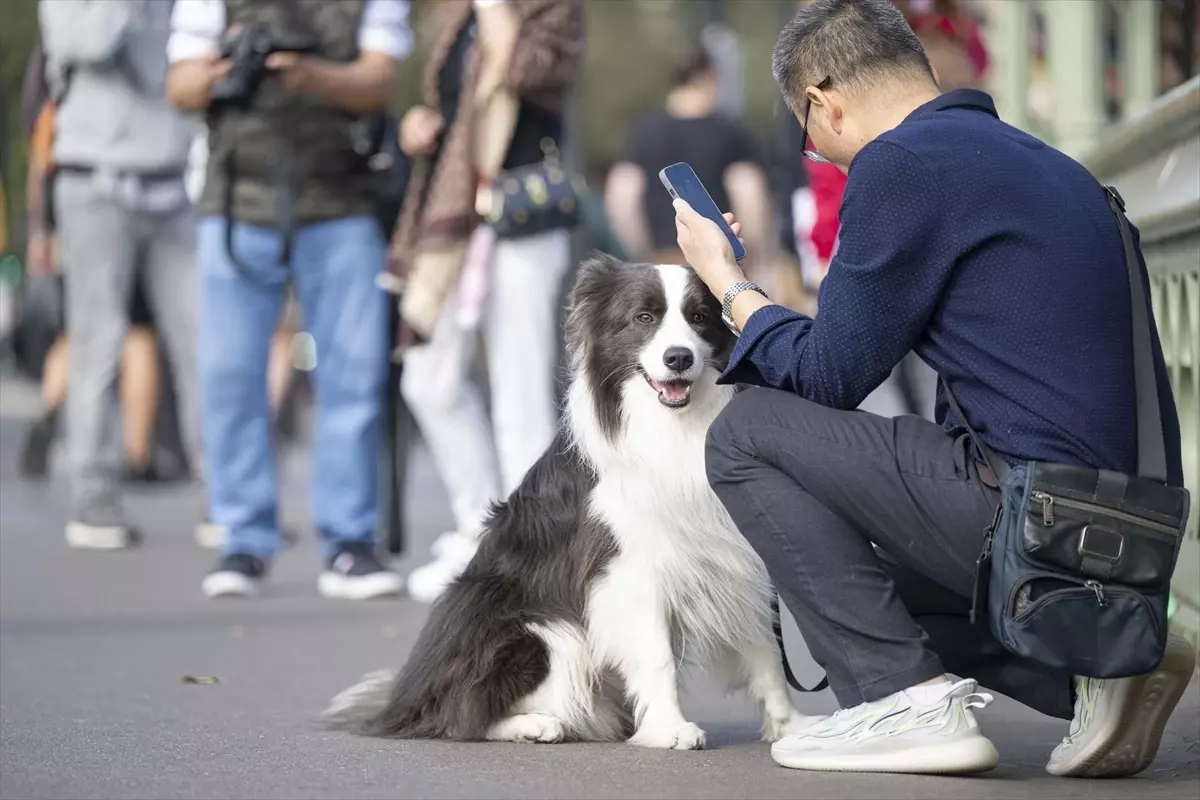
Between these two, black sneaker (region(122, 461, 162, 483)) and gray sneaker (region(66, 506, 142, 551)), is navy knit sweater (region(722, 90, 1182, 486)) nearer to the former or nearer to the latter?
gray sneaker (region(66, 506, 142, 551))

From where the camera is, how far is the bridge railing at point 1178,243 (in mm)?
5316

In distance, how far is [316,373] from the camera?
24.6ft

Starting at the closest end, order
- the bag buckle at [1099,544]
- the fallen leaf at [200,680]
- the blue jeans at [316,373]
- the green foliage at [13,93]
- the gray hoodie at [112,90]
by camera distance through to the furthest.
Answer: the bag buckle at [1099,544] → the fallen leaf at [200,680] → the blue jeans at [316,373] → the gray hoodie at [112,90] → the green foliage at [13,93]

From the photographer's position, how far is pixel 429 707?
4.56 m

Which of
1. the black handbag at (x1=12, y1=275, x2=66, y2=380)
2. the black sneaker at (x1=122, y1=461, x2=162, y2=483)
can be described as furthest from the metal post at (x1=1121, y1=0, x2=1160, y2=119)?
the black handbag at (x1=12, y1=275, x2=66, y2=380)

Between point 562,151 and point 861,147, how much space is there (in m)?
3.82

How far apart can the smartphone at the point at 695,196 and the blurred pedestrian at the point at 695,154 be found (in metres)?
6.32

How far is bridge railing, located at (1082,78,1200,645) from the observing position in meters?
5.32

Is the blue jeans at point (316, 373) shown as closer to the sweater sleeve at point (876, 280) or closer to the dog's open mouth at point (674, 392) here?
the dog's open mouth at point (674, 392)

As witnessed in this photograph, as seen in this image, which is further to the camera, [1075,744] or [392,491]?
[392,491]

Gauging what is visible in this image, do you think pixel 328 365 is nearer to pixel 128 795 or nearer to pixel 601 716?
pixel 601 716

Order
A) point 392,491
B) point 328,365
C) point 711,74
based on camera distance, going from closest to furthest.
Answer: point 328,365 → point 392,491 → point 711,74

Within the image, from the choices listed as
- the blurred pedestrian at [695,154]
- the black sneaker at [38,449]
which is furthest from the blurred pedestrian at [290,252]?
the black sneaker at [38,449]

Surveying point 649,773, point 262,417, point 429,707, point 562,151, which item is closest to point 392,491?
point 262,417
